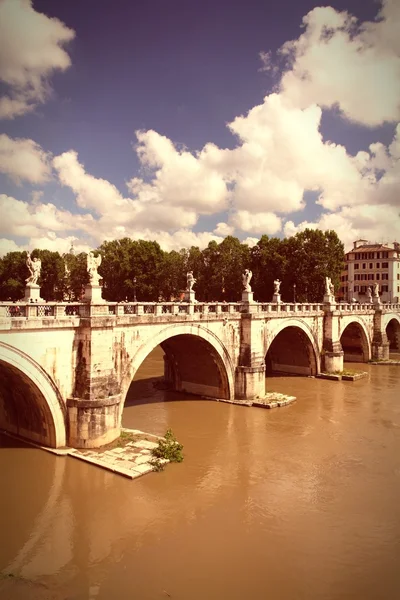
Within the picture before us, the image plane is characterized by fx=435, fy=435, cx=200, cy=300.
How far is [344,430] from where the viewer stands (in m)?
23.0

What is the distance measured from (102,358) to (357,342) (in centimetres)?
3565

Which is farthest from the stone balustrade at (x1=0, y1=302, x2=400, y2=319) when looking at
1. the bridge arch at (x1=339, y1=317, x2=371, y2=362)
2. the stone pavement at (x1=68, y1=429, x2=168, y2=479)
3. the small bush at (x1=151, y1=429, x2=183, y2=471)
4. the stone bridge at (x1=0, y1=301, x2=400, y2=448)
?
the bridge arch at (x1=339, y1=317, x2=371, y2=362)

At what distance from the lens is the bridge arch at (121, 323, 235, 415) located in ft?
78.0

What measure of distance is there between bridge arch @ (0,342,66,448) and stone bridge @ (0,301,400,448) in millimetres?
39

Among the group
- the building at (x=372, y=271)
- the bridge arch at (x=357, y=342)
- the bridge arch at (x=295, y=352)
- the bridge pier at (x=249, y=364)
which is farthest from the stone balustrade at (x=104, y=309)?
the building at (x=372, y=271)

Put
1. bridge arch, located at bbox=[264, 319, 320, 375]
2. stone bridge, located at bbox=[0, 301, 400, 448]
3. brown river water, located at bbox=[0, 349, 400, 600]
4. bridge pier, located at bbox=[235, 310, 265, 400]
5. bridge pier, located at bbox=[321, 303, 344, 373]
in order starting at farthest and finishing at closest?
bridge pier, located at bbox=[321, 303, 344, 373], bridge arch, located at bbox=[264, 319, 320, 375], bridge pier, located at bbox=[235, 310, 265, 400], stone bridge, located at bbox=[0, 301, 400, 448], brown river water, located at bbox=[0, 349, 400, 600]

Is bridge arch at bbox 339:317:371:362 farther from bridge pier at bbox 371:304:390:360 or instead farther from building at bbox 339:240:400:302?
building at bbox 339:240:400:302

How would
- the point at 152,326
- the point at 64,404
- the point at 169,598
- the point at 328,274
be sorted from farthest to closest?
the point at 328,274 → the point at 152,326 → the point at 64,404 → the point at 169,598

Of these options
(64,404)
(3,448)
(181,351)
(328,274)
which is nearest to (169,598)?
(64,404)

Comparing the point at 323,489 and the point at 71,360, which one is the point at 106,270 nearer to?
the point at 71,360

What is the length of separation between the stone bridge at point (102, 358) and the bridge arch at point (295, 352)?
5.12m

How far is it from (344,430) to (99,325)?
46.1 ft

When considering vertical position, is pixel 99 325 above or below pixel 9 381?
above

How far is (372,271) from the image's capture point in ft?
253
